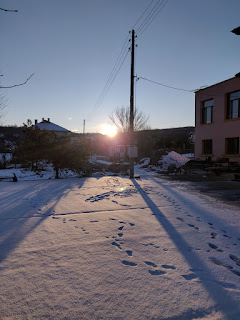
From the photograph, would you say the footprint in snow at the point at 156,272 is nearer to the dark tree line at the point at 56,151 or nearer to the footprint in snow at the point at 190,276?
the footprint in snow at the point at 190,276

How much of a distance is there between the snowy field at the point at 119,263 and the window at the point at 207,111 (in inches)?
593

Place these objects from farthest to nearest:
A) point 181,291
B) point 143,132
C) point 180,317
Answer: point 143,132, point 181,291, point 180,317

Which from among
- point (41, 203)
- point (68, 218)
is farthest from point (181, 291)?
point (41, 203)

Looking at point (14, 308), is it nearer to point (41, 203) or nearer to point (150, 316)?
point (150, 316)

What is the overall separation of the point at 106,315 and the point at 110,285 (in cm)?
38

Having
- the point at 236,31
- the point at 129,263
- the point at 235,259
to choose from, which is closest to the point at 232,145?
the point at 236,31

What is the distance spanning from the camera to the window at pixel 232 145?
616 inches

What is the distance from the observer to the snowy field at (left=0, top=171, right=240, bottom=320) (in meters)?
1.88

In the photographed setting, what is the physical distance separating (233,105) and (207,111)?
2745 millimetres

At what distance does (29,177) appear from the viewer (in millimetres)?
10273

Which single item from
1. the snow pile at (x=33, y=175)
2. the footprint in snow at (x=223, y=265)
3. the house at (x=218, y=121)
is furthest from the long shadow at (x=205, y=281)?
the house at (x=218, y=121)

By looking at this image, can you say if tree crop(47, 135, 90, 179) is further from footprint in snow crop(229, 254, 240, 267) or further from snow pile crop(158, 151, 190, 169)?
footprint in snow crop(229, 254, 240, 267)

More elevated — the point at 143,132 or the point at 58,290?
the point at 143,132

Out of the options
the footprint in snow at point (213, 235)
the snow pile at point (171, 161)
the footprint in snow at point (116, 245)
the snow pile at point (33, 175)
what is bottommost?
the footprint in snow at point (213, 235)
